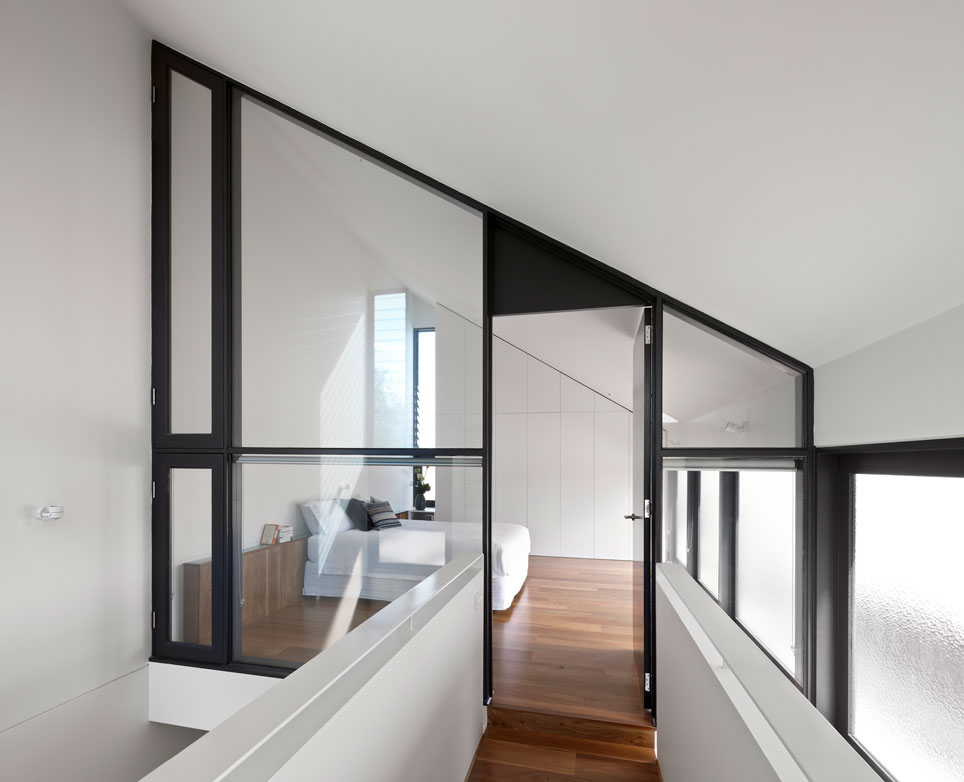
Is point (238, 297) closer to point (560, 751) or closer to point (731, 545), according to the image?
point (560, 751)

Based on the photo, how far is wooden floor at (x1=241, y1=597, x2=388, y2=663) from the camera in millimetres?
2660

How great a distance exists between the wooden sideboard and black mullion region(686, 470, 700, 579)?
2.24 m

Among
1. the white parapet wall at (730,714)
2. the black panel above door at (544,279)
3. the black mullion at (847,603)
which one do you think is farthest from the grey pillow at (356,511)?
the black mullion at (847,603)

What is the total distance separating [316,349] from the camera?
280cm

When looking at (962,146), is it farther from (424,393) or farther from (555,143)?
(424,393)

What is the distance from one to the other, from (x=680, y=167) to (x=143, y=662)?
3.25 meters

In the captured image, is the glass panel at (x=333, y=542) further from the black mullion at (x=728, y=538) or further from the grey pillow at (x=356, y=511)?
the black mullion at (x=728, y=538)

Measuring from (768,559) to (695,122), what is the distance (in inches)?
85.6

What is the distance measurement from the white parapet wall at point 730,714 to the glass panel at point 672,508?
689 millimetres

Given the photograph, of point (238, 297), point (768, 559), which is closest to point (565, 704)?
point (768, 559)

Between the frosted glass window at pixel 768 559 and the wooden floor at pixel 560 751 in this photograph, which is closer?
the wooden floor at pixel 560 751

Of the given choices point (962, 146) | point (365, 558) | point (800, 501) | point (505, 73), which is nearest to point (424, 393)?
point (365, 558)

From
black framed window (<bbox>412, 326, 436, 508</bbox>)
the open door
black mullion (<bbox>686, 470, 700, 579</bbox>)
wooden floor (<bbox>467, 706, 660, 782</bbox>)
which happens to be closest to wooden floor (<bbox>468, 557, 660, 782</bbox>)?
wooden floor (<bbox>467, 706, 660, 782</bbox>)

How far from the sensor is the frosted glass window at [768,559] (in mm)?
2371
